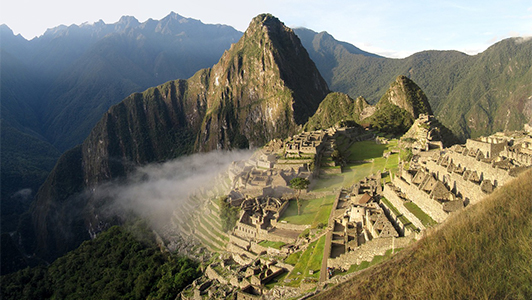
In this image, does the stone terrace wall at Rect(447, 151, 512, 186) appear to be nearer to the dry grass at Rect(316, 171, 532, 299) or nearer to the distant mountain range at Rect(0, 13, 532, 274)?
the dry grass at Rect(316, 171, 532, 299)

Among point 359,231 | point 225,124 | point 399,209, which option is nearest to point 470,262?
point 399,209

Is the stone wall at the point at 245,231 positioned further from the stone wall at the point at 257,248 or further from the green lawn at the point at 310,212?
the green lawn at the point at 310,212

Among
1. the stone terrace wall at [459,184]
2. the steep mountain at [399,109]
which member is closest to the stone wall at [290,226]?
the stone terrace wall at [459,184]

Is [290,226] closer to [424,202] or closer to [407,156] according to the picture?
[424,202]

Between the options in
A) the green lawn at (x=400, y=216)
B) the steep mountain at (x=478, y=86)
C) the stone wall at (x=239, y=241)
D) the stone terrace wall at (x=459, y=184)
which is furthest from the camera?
the steep mountain at (x=478, y=86)

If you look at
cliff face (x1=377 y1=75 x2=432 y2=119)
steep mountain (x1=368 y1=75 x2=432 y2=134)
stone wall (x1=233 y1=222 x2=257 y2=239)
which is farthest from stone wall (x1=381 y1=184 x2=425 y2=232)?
cliff face (x1=377 y1=75 x2=432 y2=119)

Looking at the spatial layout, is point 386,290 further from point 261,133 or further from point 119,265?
point 261,133
